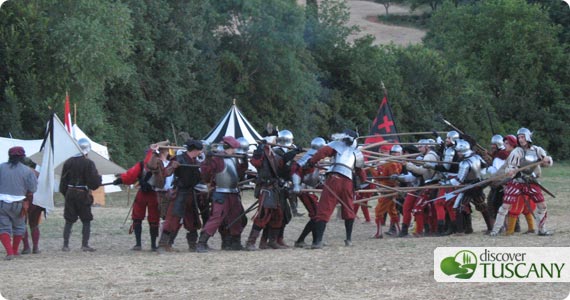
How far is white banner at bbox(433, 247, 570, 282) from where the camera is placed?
1003 cm

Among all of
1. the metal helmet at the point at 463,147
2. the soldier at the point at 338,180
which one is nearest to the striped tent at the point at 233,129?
the metal helmet at the point at 463,147

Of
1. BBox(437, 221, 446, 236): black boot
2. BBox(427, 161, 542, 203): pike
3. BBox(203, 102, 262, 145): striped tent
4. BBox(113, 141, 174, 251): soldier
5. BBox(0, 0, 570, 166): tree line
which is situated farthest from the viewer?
BBox(0, 0, 570, 166): tree line

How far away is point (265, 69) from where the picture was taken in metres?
39.1

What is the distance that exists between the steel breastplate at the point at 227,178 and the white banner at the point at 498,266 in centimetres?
300

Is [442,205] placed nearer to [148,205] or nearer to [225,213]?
[225,213]

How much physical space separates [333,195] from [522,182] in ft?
9.74

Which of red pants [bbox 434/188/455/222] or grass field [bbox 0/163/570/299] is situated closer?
grass field [bbox 0/163/570/299]

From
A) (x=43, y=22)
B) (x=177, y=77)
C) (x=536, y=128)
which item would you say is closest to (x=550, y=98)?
(x=536, y=128)

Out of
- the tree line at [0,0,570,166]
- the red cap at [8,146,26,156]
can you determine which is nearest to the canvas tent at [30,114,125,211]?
the red cap at [8,146,26,156]

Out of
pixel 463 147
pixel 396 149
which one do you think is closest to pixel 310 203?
pixel 463 147

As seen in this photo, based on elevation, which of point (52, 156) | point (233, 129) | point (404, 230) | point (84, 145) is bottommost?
point (404, 230)

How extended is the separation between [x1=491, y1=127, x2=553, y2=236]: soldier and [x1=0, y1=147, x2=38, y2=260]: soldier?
6.39 m

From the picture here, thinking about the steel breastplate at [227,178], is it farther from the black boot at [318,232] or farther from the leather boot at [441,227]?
the leather boot at [441,227]

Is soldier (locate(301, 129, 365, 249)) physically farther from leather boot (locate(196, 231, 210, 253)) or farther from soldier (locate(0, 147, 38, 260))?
soldier (locate(0, 147, 38, 260))
